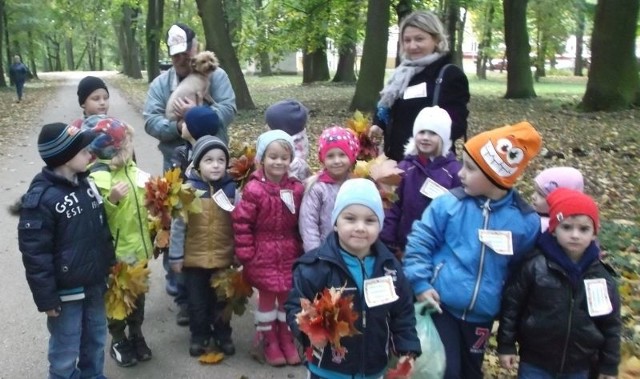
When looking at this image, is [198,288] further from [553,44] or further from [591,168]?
[553,44]

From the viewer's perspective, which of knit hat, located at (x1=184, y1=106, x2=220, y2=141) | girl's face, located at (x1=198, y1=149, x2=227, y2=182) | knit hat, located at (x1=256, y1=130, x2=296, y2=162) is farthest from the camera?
knit hat, located at (x1=184, y1=106, x2=220, y2=141)

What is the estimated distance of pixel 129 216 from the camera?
414 centimetres

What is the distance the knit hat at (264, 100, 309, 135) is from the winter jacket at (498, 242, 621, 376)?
2.27 meters

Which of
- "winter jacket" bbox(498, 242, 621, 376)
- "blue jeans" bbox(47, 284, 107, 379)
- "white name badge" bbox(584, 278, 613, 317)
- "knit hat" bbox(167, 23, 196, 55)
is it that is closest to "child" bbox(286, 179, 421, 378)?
"winter jacket" bbox(498, 242, 621, 376)

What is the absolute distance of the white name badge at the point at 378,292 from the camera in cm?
302

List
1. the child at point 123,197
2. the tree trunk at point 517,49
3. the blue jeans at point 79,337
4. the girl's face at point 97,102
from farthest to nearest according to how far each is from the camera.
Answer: the tree trunk at point 517,49, the girl's face at point 97,102, the child at point 123,197, the blue jeans at point 79,337

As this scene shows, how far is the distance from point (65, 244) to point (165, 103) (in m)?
2.02

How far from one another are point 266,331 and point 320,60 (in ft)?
103

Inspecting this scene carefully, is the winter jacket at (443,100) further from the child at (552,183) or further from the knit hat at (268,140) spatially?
the knit hat at (268,140)

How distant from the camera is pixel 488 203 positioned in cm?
324

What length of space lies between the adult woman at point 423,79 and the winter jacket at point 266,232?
3.42ft

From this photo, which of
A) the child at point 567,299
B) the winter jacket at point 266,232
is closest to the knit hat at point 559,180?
the child at point 567,299

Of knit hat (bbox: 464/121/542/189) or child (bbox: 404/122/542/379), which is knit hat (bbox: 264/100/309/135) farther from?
knit hat (bbox: 464/121/542/189)

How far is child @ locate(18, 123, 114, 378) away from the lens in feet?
11.0
